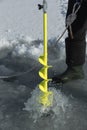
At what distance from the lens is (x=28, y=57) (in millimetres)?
4395

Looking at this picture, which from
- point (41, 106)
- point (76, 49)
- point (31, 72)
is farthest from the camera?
point (31, 72)

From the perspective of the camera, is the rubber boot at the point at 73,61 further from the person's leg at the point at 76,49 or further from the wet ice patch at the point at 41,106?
the wet ice patch at the point at 41,106

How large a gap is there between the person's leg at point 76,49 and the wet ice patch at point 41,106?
1.35ft

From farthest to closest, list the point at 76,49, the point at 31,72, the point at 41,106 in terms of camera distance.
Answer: the point at 31,72 < the point at 76,49 < the point at 41,106

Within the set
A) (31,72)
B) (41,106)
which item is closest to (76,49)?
(31,72)

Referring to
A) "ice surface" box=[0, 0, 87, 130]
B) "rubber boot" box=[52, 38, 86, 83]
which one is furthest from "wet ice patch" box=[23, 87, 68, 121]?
"rubber boot" box=[52, 38, 86, 83]

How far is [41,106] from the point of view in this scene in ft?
10.6

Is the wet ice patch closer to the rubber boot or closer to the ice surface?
the ice surface

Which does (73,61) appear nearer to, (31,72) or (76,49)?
(76,49)

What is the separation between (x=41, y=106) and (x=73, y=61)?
742 millimetres

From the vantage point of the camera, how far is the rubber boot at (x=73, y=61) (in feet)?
12.2

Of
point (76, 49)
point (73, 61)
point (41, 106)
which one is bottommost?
point (41, 106)

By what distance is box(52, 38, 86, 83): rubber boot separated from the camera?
146 inches

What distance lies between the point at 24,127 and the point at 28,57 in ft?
4.51
